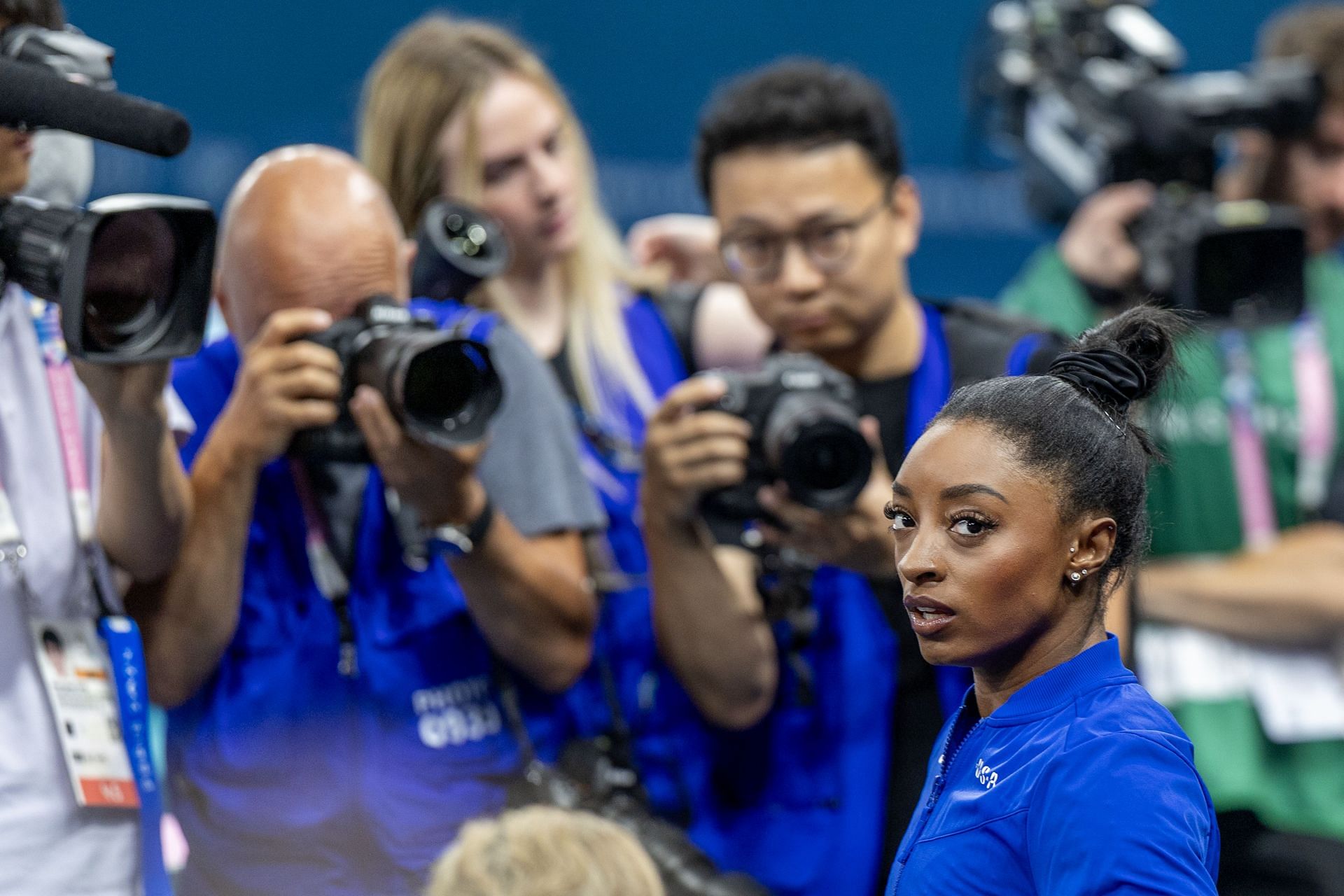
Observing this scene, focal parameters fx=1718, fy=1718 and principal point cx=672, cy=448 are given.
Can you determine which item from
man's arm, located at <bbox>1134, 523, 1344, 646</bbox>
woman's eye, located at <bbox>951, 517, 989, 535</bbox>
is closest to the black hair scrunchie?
woman's eye, located at <bbox>951, 517, 989, 535</bbox>

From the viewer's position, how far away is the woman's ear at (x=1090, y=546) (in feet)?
3.15

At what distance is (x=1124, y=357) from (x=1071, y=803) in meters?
0.28

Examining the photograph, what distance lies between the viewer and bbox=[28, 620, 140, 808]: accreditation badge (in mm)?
1454

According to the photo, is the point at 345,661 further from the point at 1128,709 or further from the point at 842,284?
the point at 1128,709

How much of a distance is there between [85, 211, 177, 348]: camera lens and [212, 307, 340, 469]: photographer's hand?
8.2 inches

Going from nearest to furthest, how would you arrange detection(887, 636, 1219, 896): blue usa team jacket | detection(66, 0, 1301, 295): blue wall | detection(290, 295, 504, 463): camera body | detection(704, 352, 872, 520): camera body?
detection(887, 636, 1219, 896): blue usa team jacket → detection(290, 295, 504, 463): camera body → detection(704, 352, 872, 520): camera body → detection(66, 0, 1301, 295): blue wall

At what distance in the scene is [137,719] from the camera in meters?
1.46

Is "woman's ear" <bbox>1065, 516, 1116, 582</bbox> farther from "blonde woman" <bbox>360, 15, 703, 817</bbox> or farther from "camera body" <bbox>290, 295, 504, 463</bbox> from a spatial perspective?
"blonde woman" <bbox>360, 15, 703, 817</bbox>

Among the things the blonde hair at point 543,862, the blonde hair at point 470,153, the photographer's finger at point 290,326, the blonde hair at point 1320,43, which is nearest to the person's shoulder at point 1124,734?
the blonde hair at point 543,862

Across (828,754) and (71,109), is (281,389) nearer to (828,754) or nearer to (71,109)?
(71,109)

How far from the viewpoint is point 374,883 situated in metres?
1.65

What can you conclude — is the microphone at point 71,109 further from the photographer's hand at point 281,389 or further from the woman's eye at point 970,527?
the woman's eye at point 970,527

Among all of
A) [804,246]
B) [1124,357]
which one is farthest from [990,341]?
[1124,357]

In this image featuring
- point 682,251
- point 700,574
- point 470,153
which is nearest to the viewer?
point 700,574
